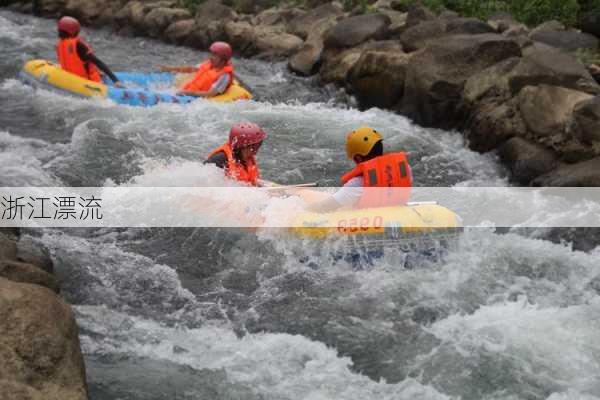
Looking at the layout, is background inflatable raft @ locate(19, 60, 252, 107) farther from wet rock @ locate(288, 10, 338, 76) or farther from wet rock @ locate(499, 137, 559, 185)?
wet rock @ locate(499, 137, 559, 185)

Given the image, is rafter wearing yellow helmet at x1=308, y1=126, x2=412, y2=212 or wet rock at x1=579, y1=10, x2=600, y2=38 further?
wet rock at x1=579, y1=10, x2=600, y2=38

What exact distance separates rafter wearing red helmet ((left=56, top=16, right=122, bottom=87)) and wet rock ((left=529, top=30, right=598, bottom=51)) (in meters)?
7.25

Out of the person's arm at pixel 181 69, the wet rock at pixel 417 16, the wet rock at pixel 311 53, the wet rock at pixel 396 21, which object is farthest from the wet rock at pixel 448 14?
the person's arm at pixel 181 69

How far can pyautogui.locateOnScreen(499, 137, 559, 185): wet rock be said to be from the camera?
928cm

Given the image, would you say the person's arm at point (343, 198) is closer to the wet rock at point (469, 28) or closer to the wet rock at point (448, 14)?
the wet rock at point (469, 28)

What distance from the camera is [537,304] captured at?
625 centimetres

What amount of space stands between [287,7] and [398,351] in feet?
45.6

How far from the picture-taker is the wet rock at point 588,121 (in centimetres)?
891

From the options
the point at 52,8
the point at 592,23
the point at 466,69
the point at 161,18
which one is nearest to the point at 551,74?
the point at 466,69

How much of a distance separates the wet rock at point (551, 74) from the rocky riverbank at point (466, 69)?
14mm

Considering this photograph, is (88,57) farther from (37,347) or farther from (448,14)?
(37,347)

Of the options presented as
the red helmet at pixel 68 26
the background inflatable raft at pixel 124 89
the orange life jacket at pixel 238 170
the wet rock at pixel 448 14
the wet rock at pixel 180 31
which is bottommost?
the wet rock at pixel 180 31

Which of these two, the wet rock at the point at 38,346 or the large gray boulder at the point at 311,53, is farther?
the large gray boulder at the point at 311,53

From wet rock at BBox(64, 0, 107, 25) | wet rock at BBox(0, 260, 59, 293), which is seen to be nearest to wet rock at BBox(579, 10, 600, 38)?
wet rock at BBox(0, 260, 59, 293)
